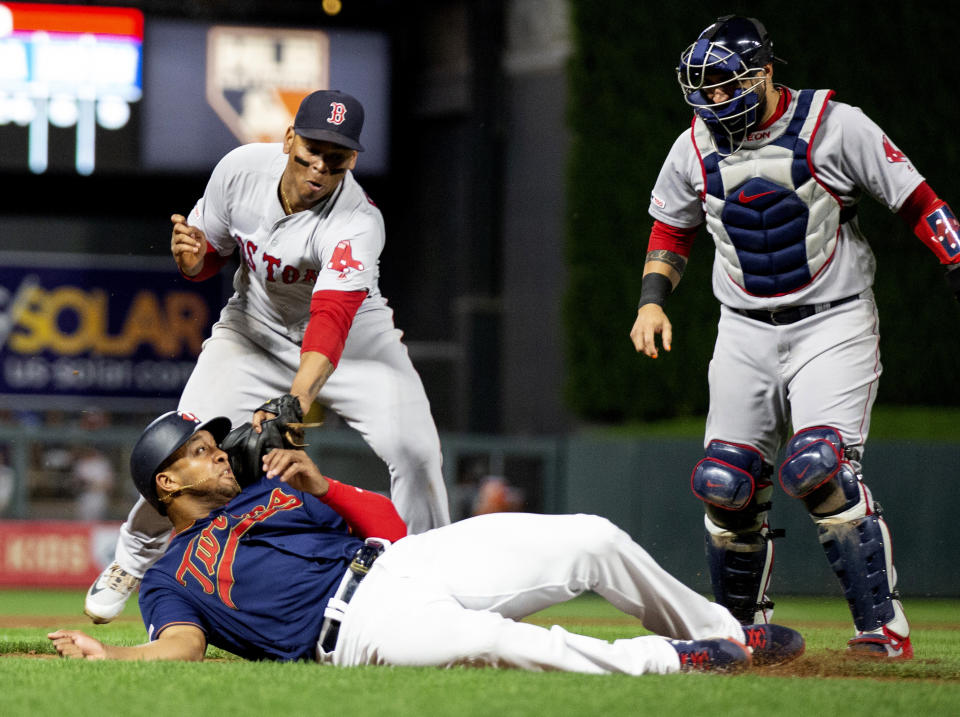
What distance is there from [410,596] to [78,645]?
875mm

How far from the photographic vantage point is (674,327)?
10.2m

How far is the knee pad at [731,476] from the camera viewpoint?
426 centimetres

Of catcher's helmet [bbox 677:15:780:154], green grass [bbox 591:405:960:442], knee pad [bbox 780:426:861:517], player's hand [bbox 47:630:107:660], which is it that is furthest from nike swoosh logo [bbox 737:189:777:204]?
green grass [bbox 591:405:960:442]

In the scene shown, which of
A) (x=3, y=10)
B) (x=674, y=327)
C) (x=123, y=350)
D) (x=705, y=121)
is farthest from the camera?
(x=123, y=350)

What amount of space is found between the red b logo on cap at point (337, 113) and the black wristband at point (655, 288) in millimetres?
1214

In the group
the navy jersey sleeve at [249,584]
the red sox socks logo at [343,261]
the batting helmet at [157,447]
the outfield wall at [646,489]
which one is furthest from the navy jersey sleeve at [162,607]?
the outfield wall at [646,489]

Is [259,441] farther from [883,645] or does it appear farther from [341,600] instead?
[883,645]

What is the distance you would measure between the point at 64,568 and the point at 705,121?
6.70 m

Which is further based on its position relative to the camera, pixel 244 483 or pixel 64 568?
pixel 64 568

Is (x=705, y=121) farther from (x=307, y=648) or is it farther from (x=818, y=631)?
(x=818, y=631)

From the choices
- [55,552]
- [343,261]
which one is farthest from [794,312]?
[55,552]

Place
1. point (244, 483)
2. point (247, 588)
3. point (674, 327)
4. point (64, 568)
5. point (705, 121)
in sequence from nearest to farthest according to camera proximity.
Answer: point (247, 588) < point (244, 483) < point (705, 121) < point (64, 568) < point (674, 327)

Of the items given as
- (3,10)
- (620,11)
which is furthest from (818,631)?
(3,10)

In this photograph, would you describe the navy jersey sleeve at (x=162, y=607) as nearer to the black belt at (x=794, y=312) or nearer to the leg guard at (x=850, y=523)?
the leg guard at (x=850, y=523)
